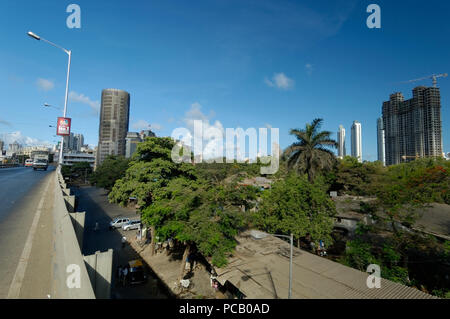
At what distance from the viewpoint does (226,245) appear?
13.1 meters

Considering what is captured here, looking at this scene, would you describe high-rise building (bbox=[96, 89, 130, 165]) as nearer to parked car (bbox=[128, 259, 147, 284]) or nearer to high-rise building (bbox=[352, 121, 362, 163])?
parked car (bbox=[128, 259, 147, 284])

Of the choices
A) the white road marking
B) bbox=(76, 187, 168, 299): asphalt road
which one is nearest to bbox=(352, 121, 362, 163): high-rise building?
bbox=(76, 187, 168, 299): asphalt road

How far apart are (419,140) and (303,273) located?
98412 mm

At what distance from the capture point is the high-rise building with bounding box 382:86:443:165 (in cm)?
7614

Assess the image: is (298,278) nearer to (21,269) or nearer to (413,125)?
(21,269)

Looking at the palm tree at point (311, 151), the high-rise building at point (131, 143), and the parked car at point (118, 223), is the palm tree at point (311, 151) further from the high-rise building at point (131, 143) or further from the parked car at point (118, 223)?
the high-rise building at point (131, 143)

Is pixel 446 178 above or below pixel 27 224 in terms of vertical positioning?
above

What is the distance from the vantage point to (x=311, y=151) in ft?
77.3

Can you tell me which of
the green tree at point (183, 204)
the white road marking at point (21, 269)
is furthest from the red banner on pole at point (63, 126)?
the white road marking at point (21, 269)

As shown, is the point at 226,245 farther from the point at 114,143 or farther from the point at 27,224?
the point at 114,143

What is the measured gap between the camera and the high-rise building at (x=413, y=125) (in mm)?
76144

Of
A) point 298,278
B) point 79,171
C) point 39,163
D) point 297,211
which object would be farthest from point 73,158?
point 298,278
